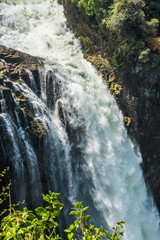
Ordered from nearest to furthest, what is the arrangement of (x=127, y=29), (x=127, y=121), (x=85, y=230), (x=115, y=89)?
(x=85, y=230) < (x=127, y=29) < (x=127, y=121) < (x=115, y=89)

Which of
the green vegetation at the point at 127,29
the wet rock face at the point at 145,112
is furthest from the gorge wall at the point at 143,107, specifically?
the green vegetation at the point at 127,29

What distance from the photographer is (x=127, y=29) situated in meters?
10.2

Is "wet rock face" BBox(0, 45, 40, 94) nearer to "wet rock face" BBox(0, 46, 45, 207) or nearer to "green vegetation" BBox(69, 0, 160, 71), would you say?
"wet rock face" BBox(0, 46, 45, 207)

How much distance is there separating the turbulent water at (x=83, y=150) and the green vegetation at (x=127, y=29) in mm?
1987

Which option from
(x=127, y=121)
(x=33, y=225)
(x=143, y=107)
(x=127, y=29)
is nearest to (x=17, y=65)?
(x=127, y=29)

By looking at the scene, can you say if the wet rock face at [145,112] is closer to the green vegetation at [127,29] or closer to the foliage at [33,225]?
the green vegetation at [127,29]

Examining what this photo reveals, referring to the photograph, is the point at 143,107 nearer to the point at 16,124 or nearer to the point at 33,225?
the point at 16,124

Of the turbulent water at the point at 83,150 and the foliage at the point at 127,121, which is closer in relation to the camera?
the turbulent water at the point at 83,150

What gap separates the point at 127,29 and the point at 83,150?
7095 mm

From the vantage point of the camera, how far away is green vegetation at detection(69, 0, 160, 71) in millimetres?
9852

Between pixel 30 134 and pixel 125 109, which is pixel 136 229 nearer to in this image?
pixel 125 109

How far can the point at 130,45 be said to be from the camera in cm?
1019

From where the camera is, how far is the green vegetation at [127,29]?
9.85 metres

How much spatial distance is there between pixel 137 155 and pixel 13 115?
24.1 ft
